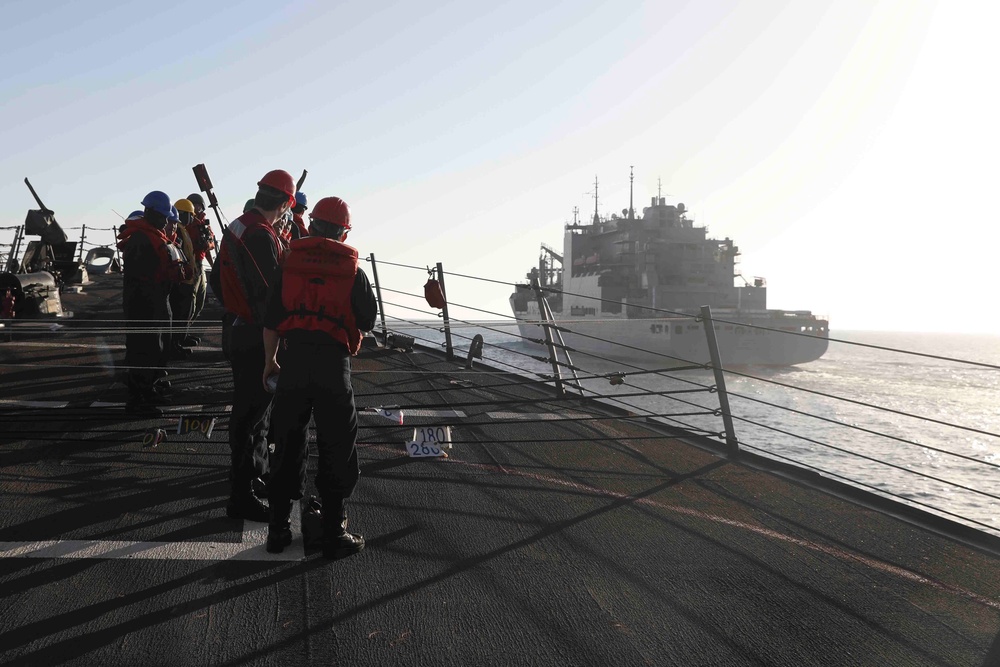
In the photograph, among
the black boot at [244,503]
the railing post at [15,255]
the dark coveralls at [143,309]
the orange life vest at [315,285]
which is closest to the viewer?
the orange life vest at [315,285]

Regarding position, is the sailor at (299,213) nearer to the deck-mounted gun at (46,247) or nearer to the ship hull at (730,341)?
the deck-mounted gun at (46,247)

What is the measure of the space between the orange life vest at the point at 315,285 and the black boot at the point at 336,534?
0.81 metres

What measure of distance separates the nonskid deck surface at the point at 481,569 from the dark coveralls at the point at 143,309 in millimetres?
603

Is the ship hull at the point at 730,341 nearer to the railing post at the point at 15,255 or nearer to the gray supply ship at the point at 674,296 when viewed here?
the gray supply ship at the point at 674,296

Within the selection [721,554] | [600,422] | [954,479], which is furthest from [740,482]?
[954,479]

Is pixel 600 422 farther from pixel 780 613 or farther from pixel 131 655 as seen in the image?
pixel 131 655

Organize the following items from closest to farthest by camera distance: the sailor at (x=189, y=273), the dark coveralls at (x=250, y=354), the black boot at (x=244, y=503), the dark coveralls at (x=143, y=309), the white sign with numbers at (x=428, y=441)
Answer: the dark coveralls at (x=250, y=354)
the black boot at (x=244, y=503)
the white sign with numbers at (x=428, y=441)
the dark coveralls at (x=143, y=309)
the sailor at (x=189, y=273)

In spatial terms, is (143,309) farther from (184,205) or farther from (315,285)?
(315,285)

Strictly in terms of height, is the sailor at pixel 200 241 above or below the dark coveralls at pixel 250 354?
above

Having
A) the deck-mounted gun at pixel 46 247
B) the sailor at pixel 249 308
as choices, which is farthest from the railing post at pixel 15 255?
the sailor at pixel 249 308

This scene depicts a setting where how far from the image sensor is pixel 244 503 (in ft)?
13.1

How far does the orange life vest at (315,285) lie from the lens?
3443mm

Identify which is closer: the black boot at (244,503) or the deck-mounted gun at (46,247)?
the black boot at (244,503)

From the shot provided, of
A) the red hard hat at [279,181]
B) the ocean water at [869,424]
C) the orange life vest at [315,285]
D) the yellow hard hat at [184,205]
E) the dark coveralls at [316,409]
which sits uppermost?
the yellow hard hat at [184,205]
